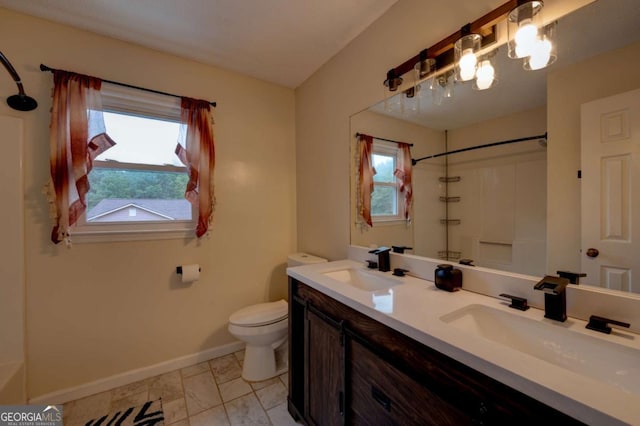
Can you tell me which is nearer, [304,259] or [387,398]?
[387,398]

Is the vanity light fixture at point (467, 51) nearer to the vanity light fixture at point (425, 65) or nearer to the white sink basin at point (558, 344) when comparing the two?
the vanity light fixture at point (425, 65)

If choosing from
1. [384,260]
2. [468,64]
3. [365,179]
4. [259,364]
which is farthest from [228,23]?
[259,364]

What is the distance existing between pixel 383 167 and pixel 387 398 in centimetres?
130

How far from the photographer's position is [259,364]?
1932mm

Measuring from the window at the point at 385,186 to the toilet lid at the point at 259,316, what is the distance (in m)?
1.03

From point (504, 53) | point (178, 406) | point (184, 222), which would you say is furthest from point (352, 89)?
point (178, 406)

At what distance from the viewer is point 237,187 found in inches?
91.6

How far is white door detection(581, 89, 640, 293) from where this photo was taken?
0.79m

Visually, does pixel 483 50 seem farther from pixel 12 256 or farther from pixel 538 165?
pixel 12 256

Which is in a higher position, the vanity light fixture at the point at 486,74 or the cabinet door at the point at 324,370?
the vanity light fixture at the point at 486,74

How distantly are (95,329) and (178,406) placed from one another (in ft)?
2.67

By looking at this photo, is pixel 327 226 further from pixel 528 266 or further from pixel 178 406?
pixel 178 406

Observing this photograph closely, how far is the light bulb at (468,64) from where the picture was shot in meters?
1.18

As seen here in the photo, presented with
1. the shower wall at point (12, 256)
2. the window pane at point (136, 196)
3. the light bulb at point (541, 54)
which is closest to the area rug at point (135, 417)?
the shower wall at point (12, 256)
